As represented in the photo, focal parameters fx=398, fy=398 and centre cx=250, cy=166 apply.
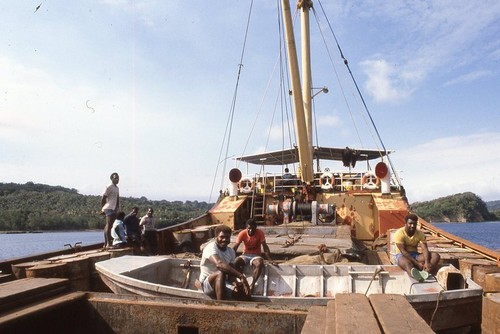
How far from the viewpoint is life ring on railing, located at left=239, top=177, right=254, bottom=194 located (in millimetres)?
14867

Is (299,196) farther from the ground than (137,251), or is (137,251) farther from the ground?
(299,196)

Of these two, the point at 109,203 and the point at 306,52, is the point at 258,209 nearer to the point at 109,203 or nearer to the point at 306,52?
the point at 109,203

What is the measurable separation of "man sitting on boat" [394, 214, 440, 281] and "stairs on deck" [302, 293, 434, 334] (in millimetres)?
2448

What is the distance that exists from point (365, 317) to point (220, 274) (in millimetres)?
2389

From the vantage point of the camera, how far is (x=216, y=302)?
3.94 m

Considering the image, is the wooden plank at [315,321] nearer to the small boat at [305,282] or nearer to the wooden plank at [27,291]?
the small boat at [305,282]

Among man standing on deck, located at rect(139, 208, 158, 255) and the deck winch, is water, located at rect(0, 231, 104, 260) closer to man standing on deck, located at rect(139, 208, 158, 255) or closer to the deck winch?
man standing on deck, located at rect(139, 208, 158, 255)

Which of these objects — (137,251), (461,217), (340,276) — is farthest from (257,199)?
(461,217)

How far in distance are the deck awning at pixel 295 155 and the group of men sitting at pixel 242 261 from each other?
474 inches

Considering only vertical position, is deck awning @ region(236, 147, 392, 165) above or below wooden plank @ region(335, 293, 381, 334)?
above

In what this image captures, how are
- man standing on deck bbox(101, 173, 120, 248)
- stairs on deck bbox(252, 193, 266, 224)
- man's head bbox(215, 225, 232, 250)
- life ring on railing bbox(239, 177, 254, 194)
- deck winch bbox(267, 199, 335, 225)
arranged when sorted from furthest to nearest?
life ring on railing bbox(239, 177, 254, 194), stairs on deck bbox(252, 193, 266, 224), deck winch bbox(267, 199, 335, 225), man standing on deck bbox(101, 173, 120, 248), man's head bbox(215, 225, 232, 250)

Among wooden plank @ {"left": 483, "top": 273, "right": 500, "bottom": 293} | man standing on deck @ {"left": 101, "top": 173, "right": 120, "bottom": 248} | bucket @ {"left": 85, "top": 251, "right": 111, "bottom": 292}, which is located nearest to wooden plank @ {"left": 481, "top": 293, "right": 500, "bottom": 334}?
wooden plank @ {"left": 483, "top": 273, "right": 500, "bottom": 293}

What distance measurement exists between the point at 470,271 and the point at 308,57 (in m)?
11.8

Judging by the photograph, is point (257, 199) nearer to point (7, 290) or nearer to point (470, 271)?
point (470, 271)
